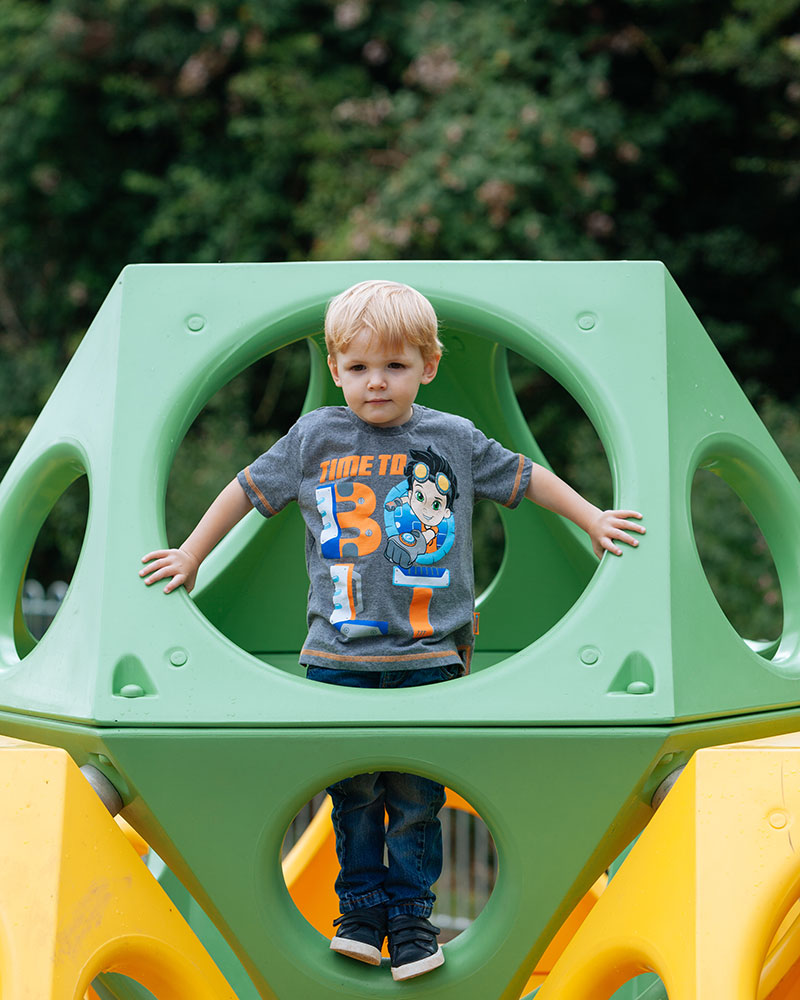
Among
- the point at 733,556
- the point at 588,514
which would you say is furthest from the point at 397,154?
the point at 588,514

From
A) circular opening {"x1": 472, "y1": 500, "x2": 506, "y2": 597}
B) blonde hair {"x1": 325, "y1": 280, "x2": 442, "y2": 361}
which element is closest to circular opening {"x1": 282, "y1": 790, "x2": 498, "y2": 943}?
circular opening {"x1": 472, "y1": 500, "x2": 506, "y2": 597}

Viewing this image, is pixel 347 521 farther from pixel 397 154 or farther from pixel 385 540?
pixel 397 154

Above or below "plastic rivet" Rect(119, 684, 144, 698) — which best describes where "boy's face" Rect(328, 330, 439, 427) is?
above

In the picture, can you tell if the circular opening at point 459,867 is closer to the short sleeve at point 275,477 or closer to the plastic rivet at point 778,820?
the short sleeve at point 275,477

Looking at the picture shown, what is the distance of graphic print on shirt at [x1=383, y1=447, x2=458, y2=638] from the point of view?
7.23 feet

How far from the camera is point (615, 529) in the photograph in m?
2.20

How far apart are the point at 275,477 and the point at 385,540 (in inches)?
9.6

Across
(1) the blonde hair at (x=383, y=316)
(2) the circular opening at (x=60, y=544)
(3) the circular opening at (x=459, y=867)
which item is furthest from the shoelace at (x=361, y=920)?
(2) the circular opening at (x=60, y=544)

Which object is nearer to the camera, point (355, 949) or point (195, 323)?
point (355, 949)

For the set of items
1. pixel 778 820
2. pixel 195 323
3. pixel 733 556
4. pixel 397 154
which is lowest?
pixel 778 820

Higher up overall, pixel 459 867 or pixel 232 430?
pixel 232 430

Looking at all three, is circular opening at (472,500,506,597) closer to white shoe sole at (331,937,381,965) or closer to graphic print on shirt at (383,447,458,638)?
graphic print on shirt at (383,447,458,638)

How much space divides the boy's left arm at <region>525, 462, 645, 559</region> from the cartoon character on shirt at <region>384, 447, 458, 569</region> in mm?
165

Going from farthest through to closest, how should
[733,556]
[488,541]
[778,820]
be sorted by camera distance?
[488,541] → [733,556] → [778,820]
